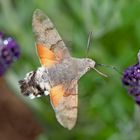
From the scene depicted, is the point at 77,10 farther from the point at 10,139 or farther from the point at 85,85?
the point at 10,139

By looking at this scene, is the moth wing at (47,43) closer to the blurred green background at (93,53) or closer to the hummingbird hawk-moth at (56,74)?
the hummingbird hawk-moth at (56,74)

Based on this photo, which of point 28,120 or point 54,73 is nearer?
point 54,73

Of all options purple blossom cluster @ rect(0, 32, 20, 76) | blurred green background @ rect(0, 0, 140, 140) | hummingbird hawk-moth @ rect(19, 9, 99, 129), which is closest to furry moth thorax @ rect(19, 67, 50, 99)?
hummingbird hawk-moth @ rect(19, 9, 99, 129)

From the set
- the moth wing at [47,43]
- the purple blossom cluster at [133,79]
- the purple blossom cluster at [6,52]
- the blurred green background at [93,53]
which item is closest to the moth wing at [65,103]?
the moth wing at [47,43]

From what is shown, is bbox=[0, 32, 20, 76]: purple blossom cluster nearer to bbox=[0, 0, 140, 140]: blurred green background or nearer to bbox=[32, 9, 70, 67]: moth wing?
bbox=[32, 9, 70, 67]: moth wing

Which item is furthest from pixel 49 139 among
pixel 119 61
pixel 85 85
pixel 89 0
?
pixel 89 0

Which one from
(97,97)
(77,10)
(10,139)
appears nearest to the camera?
(97,97)

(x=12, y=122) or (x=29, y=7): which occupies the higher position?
(x=29, y=7)
